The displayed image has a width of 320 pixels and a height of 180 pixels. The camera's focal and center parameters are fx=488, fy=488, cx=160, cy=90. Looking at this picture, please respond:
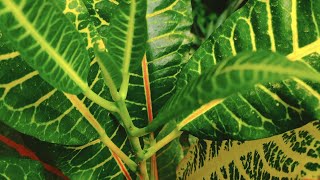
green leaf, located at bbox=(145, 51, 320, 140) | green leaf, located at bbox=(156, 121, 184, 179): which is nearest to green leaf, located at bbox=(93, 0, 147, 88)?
green leaf, located at bbox=(145, 51, 320, 140)

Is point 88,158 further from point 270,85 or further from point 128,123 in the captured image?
point 270,85

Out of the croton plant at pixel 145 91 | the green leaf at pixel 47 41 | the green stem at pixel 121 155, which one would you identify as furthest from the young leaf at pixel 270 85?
the green leaf at pixel 47 41

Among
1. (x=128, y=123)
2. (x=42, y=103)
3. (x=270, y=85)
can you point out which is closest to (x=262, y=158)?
(x=270, y=85)

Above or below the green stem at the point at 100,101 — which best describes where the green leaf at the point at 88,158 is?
below

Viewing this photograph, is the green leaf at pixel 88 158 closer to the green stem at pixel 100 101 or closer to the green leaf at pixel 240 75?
the green stem at pixel 100 101

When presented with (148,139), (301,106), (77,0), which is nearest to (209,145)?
(148,139)

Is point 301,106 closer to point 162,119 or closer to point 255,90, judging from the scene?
point 255,90
